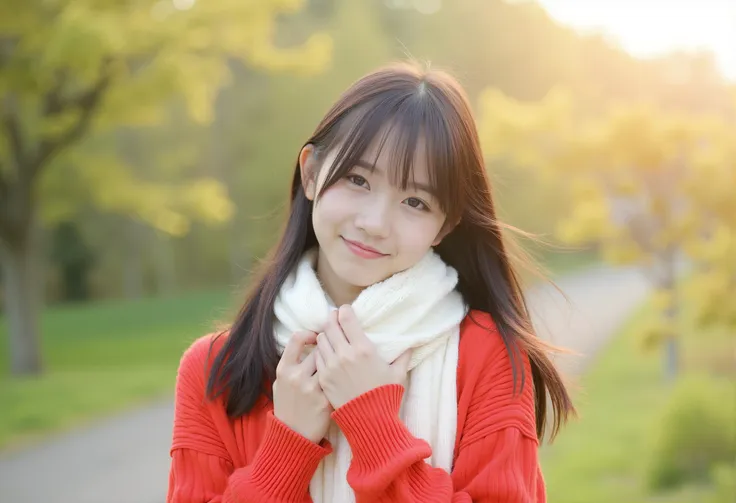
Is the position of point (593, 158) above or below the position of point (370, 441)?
above

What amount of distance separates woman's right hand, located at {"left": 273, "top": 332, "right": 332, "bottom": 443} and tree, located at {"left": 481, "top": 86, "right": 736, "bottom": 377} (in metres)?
5.69

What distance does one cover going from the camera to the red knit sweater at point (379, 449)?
1471 mm

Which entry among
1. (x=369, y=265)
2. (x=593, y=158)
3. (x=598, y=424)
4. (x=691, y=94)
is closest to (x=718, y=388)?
(x=598, y=424)

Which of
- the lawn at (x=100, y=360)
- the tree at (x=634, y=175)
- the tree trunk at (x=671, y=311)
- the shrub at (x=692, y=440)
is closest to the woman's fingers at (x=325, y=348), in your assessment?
the lawn at (x=100, y=360)

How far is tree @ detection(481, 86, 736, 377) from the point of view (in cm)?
727

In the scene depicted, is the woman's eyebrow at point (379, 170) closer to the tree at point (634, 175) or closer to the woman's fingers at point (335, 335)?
the woman's fingers at point (335, 335)

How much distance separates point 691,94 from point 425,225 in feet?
31.4

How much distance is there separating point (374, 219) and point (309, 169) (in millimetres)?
259

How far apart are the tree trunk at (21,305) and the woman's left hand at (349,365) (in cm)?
859

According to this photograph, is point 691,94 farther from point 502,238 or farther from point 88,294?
point 88,294

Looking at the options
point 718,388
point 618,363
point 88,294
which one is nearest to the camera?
point 718,388

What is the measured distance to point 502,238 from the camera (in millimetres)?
1799

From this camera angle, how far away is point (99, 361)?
1118 cm

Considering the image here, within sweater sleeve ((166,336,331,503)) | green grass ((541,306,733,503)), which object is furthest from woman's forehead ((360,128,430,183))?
green grass ((541,306,733,503))
